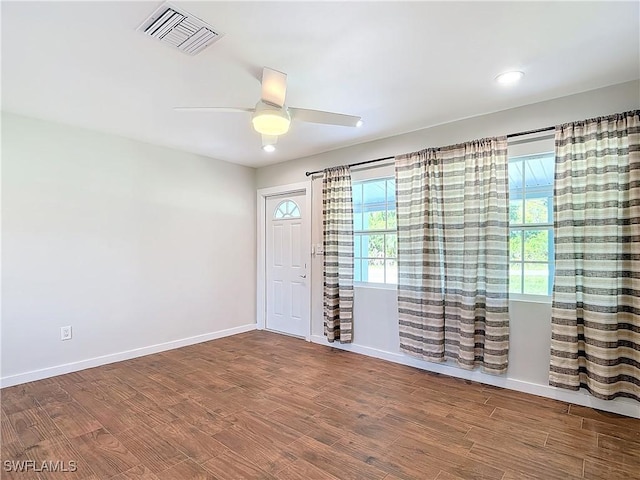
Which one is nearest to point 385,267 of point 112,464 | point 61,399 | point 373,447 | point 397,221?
point 397,221

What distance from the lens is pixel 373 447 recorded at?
219cm

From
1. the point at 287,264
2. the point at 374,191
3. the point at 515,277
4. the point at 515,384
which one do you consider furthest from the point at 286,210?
the point at 515,384

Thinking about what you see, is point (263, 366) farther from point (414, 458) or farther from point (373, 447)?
point (414, 458)

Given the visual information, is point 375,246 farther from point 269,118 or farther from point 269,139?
point 269,118

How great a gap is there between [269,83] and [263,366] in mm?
2846

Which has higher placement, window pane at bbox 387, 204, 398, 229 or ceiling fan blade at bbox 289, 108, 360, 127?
ceiling fan blade at bbox 289, 108, 360, 127

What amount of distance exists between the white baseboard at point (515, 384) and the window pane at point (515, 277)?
801 mm

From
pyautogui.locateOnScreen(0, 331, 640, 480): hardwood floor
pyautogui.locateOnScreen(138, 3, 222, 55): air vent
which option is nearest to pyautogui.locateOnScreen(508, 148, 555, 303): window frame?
pyautogui.locateOnScreen(0, 331, 640, 480): hardwood floor

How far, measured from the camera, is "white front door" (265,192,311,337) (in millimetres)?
4757

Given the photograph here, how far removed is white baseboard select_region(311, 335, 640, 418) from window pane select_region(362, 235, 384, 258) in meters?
1.11

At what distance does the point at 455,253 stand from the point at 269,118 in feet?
7.27

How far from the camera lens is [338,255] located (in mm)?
4215

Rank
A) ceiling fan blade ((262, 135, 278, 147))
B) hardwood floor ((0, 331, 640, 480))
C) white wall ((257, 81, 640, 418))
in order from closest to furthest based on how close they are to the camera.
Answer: hardwood floor ((0, 331, 640, 480))
ceiling fan blade ((262, 135, 278, 147))
white wall ((257, 81, 640, 418))

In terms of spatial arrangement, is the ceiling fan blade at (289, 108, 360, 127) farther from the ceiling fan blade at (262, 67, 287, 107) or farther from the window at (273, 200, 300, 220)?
the window at (273, 200, 300, 220)
